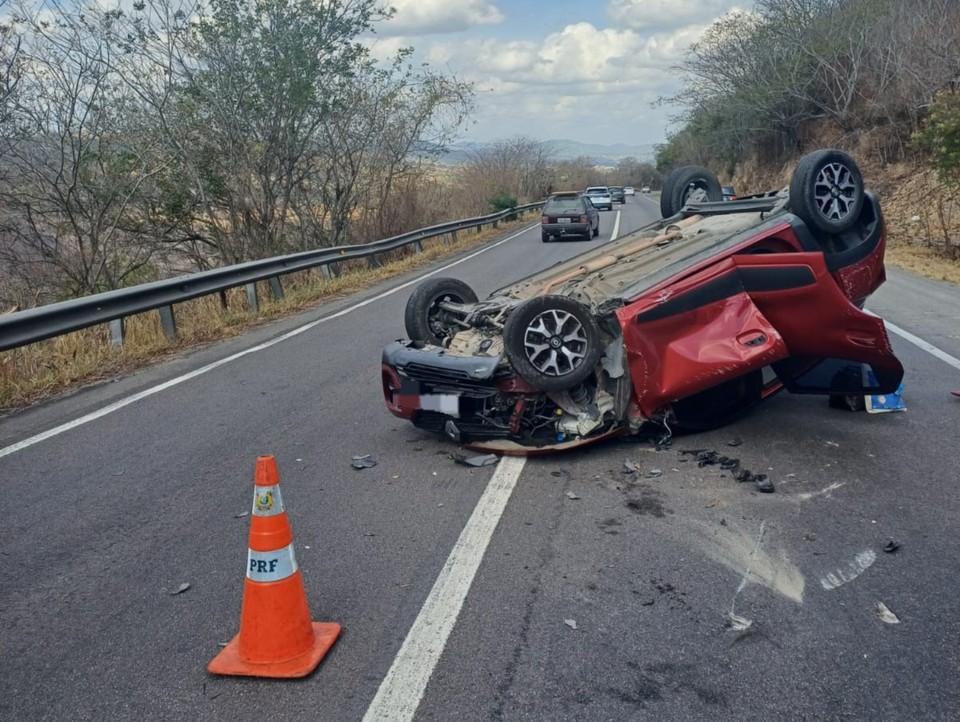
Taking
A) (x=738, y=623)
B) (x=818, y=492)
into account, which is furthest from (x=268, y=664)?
(x=818, y=492)

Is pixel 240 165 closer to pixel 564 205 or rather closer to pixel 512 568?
pixel 564 205

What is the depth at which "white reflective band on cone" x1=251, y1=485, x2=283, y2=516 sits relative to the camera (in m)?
3.63

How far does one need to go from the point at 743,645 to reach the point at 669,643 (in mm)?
282

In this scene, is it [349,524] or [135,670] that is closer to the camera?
[135,670]

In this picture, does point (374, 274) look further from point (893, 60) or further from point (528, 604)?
point (893, 60)

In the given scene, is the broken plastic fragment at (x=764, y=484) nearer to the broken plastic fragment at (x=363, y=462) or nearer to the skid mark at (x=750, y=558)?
the skid mark at (x=750, y=558)

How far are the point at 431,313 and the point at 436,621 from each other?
380 cm

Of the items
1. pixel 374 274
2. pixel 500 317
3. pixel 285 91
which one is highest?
pixel 285 91

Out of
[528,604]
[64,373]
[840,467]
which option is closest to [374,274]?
[64,373]

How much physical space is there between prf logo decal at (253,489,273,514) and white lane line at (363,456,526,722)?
0.75 meters

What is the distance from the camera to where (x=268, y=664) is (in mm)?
3455

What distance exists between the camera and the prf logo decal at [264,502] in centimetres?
363

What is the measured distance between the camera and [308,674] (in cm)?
340

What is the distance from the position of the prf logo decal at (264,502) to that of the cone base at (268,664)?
0.52m
